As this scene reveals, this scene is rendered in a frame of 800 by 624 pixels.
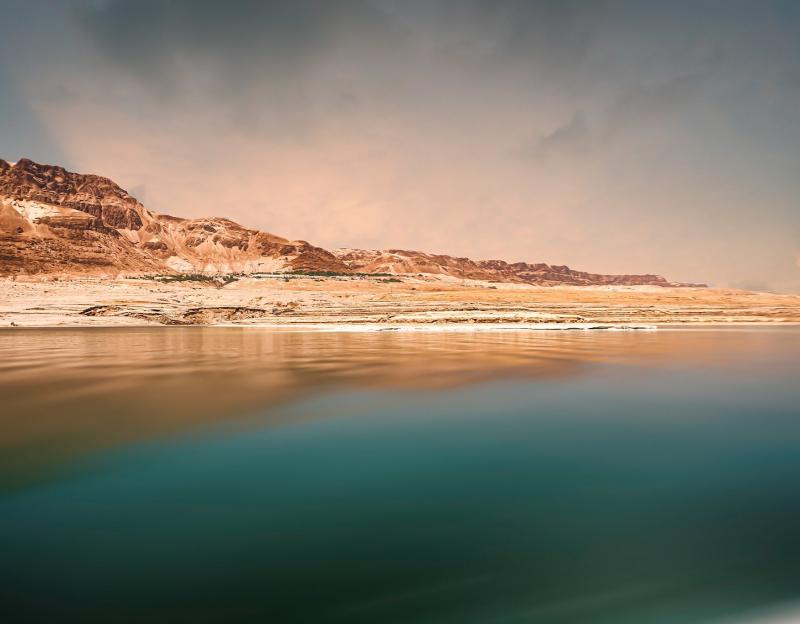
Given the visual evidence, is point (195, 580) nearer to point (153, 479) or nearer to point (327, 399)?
point (153, 479)

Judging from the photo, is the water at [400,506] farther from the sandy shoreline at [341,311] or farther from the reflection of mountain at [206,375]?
the sandy shoreline at [341,311]

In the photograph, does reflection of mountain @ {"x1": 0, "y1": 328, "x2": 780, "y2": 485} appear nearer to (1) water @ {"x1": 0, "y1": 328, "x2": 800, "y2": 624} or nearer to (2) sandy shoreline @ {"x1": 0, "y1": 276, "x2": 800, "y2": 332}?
(1) water @ {"x1": 0, "y1": 328, "x2": 800, "y2": 624}

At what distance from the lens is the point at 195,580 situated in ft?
12.1

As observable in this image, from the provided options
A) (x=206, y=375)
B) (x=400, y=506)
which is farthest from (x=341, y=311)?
(x=400, y=506)

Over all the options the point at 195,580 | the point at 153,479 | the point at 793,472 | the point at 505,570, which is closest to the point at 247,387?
the point at 153,479

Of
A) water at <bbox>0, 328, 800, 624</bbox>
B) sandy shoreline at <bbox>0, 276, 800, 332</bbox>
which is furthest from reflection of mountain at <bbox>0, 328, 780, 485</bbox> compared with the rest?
sandy shoreline at <bbox>0, 276, 800, 332</bbox>

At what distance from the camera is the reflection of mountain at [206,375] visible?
7.97 meters

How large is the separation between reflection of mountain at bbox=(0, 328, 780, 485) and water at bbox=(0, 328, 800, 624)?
121 millimetres

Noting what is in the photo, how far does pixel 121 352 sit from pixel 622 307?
2024 inches

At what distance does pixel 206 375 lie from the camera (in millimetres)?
14250

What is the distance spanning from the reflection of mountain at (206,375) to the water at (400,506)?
0.40ft

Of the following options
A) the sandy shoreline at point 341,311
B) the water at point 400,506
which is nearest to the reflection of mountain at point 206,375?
the water at point 400,506

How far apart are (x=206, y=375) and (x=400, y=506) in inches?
434

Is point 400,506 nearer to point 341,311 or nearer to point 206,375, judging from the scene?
point 206,375
